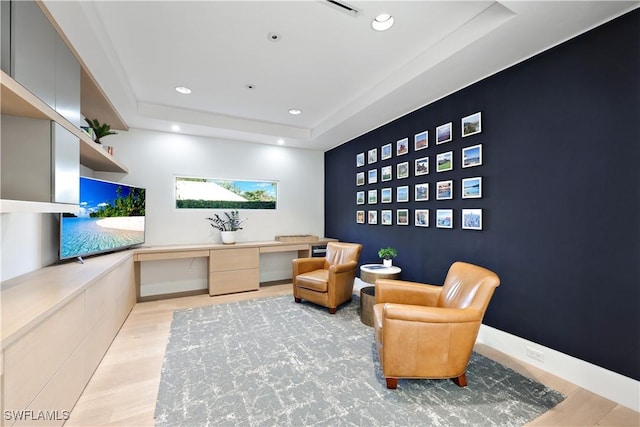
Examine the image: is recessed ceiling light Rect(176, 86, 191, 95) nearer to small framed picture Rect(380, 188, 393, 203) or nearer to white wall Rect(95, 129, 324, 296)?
white wall Rect(95, 129, 324, 296)

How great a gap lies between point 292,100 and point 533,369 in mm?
3785

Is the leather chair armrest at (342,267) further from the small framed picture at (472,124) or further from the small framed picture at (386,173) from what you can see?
the small framed picture at (472,124)

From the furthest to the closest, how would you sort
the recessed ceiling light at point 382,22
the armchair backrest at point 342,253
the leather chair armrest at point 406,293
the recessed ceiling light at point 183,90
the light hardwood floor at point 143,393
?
the armchair backrest at point 342,253 < the recessed ceiling light at point 183,90 < the leather chair armrest at point 406,293 < the recessed ceiling light at point 382,22 < the light hardwood floor at point 143,393

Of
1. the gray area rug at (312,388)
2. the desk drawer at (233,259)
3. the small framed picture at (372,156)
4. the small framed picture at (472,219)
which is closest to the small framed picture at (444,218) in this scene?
the small framed picture at (472,219)

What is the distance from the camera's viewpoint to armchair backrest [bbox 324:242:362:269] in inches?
150

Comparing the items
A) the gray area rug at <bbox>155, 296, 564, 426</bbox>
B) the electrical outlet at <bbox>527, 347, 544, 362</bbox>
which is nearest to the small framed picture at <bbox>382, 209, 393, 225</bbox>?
the gray area rug at <bbox>155, 296, 564, 426</bbox>

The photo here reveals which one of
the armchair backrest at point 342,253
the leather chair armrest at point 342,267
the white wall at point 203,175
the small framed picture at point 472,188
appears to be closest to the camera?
the small framed picture at point 472,188

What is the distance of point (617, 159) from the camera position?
73.7 inches

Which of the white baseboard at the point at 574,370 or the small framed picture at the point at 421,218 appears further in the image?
the small framed picture at the point at 421,218

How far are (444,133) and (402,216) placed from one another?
3.78ft

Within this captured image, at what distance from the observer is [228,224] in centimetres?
476

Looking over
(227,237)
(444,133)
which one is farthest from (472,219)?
(227,237)

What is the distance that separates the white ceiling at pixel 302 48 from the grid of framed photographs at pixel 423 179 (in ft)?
1.56

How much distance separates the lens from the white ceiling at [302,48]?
1990 millimetres
